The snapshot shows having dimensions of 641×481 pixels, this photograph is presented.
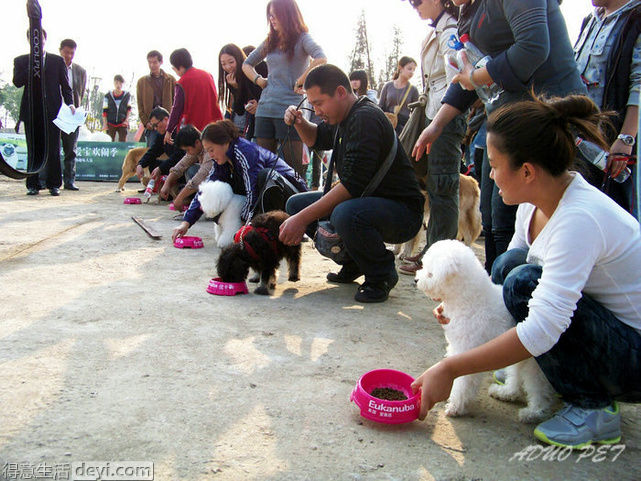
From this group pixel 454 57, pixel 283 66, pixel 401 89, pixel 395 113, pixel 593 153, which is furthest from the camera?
pixel 401 89

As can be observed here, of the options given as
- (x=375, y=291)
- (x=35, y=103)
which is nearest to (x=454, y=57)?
(x=375, y=291)

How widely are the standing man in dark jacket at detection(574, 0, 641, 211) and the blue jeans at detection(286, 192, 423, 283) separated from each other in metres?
1.22

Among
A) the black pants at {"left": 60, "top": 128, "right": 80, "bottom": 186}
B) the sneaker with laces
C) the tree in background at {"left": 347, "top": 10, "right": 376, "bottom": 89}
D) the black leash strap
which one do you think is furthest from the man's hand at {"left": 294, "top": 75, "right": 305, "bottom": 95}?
the tree in background at {"left": 347, "top": 10, "right": 376, "bottom": 89}

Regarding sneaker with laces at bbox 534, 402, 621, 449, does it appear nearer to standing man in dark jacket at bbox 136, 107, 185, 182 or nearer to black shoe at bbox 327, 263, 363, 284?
black shoe at bbox 327, 263, 363, 284

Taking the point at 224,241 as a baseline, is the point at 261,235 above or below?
above

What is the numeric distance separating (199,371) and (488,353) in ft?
3.90

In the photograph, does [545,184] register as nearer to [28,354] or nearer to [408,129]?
[28,354]

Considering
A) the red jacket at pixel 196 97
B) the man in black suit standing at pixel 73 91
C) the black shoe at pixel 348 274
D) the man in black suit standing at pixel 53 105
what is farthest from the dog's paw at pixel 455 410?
the man in black suit standing at pixel 73 91

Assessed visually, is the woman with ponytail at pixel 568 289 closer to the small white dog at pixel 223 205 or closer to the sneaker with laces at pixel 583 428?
the sneaker with laces at pixel 583 428

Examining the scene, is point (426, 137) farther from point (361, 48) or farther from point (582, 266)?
point (361, 48)

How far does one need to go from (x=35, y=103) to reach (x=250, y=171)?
2010 millimetres

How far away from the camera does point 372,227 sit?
3.15 metres

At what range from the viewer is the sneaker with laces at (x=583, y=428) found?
159 centimetres

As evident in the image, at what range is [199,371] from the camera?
2.06 m
